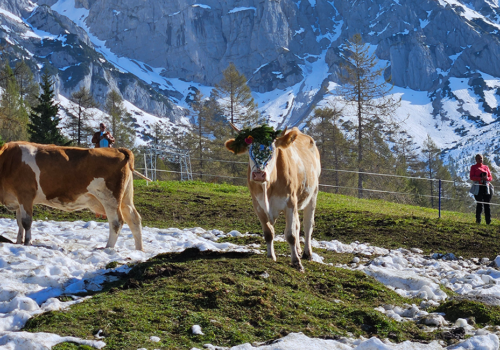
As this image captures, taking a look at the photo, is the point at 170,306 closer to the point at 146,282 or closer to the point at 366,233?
the point at 146,282

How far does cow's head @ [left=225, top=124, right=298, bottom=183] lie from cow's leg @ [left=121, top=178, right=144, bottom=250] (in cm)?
223

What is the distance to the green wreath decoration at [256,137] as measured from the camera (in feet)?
26.5

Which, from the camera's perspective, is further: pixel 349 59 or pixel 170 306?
pixel 349 59

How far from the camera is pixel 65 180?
912 cm

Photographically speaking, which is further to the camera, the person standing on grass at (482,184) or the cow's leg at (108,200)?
the person standing on grass at (482,184)

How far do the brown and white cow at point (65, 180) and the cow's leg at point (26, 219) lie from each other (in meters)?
0.02

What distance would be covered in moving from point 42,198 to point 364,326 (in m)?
6.28

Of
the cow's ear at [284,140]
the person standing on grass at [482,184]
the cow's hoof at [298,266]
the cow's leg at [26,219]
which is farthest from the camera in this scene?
the person standing on grass at [482,184]

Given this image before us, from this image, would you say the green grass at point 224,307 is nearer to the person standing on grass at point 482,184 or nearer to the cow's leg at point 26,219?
the cow's leg at point 26,219

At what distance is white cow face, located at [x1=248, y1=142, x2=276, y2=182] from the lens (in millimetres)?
7637

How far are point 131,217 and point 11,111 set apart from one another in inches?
1833

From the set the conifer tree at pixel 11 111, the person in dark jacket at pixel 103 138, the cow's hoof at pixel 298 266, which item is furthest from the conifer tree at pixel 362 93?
the cow's hoof at pixel 298 266

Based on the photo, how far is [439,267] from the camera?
9.80 m

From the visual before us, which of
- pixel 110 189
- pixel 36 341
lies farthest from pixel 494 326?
pixel 110 189
